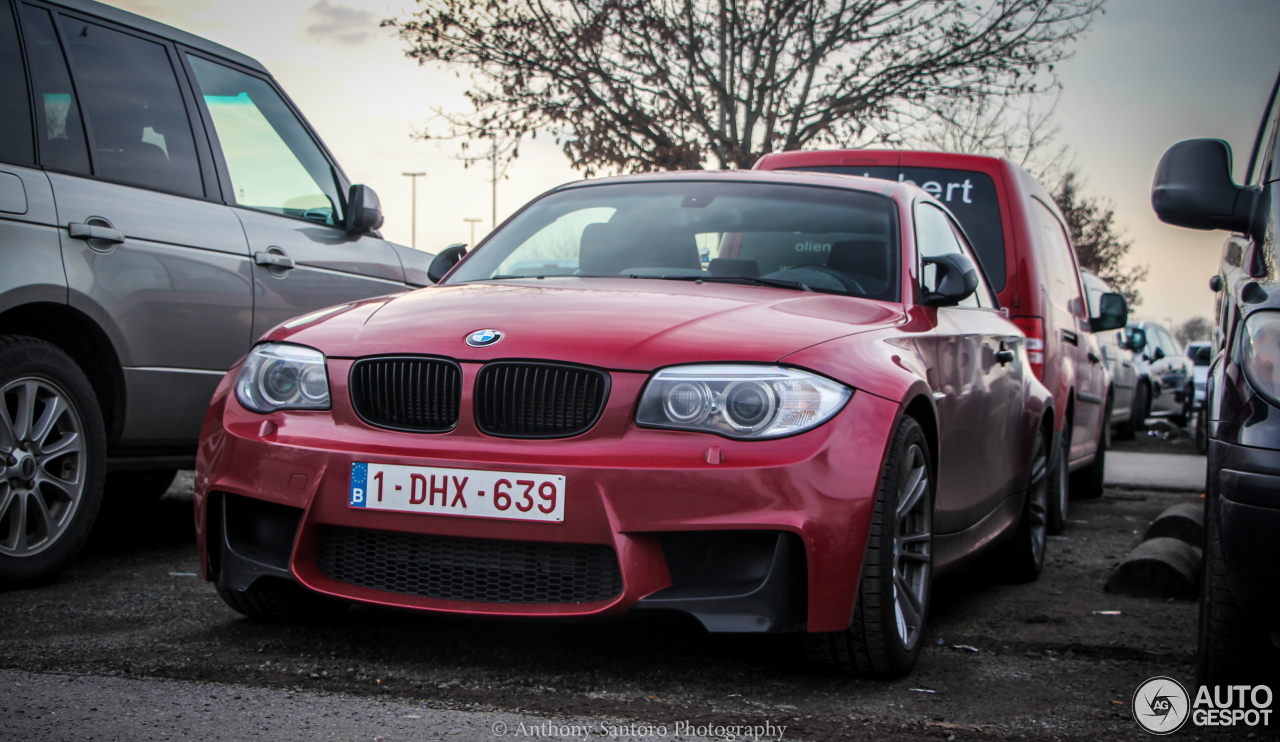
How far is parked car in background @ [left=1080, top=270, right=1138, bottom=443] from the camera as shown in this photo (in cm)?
1219

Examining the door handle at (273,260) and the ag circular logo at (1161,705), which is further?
the door handle at (273,260)

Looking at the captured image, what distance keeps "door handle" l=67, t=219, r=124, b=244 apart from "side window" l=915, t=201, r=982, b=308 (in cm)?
283

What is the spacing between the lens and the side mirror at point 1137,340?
15.0 metres

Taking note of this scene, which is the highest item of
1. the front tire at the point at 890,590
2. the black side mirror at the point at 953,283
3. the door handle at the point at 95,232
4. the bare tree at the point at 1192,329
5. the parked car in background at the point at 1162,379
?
the door handle at the point at 95,232

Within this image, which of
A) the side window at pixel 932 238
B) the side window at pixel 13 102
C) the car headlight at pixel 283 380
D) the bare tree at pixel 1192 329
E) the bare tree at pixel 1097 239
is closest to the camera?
the car headlight at pixel 283 380

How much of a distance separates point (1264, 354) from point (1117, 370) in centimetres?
1152

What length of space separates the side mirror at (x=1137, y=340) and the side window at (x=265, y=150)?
11285 millimetres

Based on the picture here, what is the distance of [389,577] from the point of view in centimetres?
324

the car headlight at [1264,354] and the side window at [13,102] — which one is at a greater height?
the side window at [13,102]

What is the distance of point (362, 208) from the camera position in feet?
19.3

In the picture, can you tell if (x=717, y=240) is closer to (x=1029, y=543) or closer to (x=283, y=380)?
(x=283, y=380)

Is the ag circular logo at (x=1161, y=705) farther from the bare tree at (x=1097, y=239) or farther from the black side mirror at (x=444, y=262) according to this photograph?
the bare tree at (x=1097, y=239)

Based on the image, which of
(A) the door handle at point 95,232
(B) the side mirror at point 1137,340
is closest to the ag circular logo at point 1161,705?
(A) the door handle at point 95,232

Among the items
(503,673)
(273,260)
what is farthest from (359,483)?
(273,260)
